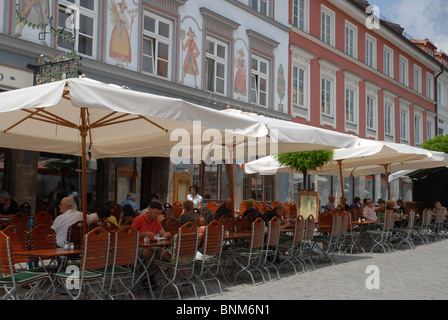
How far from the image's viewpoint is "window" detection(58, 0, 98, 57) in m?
13.1

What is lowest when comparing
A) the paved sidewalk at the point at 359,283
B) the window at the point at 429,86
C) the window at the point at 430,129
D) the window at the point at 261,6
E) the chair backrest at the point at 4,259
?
the paved sidewalk at the point at 359,283

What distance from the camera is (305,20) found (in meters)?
24.2

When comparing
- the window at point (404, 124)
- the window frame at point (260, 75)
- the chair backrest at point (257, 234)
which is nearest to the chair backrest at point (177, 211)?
the chair backrest at point (257, 234)

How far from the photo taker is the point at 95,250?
18.4 feet

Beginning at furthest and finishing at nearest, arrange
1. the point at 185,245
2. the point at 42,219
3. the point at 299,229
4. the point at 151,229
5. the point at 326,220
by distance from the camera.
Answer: the point at 326,220 < the point at 299,229 < the point at 42,219 < the point at 151,229 < the point at 185,245

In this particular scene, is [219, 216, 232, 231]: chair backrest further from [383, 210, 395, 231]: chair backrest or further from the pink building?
the pink building

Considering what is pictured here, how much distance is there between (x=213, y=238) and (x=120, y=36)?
365 inches

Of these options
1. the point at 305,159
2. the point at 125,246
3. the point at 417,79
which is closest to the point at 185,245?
the point at 125,246

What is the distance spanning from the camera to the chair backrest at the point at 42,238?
21.2ft

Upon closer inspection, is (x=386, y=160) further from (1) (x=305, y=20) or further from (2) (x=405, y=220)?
(1) (x=305, y=20)

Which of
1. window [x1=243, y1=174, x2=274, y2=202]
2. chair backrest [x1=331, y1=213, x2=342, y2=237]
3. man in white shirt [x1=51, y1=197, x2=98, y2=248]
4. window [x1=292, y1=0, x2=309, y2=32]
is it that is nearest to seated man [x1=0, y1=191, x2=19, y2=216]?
man in white shirt [x1=51, y1=197, x2=98, y2=248]

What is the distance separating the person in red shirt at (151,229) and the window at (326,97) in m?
19.0

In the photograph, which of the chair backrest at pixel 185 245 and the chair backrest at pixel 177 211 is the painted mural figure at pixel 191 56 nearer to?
the chair backrest at pixel 177 211

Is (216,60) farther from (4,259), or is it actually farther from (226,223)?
(4,259)
